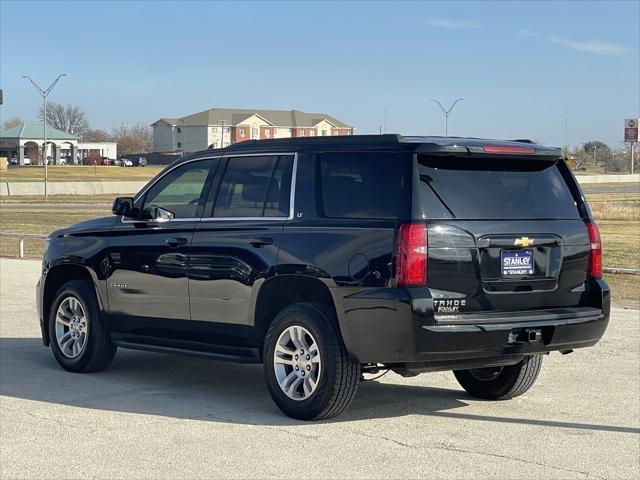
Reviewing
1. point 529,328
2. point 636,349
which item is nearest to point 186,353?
point 529,328

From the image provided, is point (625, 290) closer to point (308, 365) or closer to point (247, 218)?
point (247, 218)

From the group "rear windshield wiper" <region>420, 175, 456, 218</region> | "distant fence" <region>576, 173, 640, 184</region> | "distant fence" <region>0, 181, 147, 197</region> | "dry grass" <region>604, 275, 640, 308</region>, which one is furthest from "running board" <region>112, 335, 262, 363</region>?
"distant fence" <region>576, 173, 640, 184</region>

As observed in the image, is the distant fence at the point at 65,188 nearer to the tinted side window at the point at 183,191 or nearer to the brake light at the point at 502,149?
the tinted side window at the point at 183,191

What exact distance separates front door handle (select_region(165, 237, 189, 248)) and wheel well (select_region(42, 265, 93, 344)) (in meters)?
1.51

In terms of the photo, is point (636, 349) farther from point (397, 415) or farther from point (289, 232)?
point (289, 232)

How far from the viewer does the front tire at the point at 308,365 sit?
293 inches

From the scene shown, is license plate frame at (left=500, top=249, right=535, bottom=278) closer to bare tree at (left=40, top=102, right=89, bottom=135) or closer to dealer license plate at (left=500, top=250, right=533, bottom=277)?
dealer license plate at (left=500, top=250, right=533, bottom=277)

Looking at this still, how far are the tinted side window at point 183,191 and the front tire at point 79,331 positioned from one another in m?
1.07

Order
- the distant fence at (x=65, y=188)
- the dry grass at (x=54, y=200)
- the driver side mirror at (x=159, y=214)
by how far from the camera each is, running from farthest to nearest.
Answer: the distant fence at (x=65, y=188) → the dry grass at (x=54, y=200) → the driver side mirror at (x=159, y=214)

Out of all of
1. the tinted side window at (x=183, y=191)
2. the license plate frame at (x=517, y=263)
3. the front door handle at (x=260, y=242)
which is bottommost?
the license plate frame at (x=517, y=263)

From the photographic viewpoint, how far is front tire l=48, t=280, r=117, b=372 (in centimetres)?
955

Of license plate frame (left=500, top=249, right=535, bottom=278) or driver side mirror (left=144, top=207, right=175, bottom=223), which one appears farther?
driver side mirror (left=144, top=207, right=175, bottom=223)

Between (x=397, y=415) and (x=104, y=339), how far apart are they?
2.99m

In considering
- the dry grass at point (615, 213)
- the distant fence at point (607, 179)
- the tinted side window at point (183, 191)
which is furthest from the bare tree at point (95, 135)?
the tinted side window at point (183, 191)
